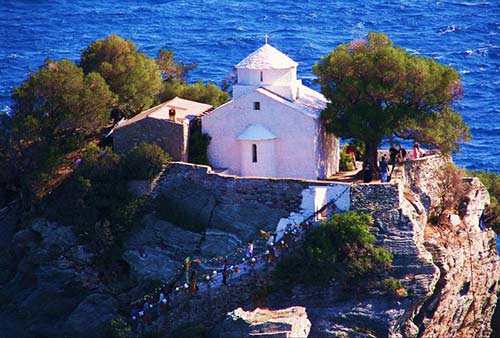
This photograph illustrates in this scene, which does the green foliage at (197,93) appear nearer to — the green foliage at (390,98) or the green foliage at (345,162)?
the green foliage at (345,162)

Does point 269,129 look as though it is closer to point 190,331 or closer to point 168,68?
point 190,331

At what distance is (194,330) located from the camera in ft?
221

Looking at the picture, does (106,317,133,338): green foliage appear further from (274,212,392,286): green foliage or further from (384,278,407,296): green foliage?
(384,278,407,296): green foliage

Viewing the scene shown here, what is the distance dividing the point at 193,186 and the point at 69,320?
380 inches

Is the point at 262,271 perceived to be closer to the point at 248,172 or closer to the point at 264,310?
the point at 264,310

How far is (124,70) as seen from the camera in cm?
8069

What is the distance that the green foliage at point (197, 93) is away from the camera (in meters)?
83.0

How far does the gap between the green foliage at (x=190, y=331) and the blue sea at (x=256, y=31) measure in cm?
4565

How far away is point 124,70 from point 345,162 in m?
14.4

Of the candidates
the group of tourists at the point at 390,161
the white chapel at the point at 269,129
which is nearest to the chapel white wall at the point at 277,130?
the white chapel at the point at 269,129

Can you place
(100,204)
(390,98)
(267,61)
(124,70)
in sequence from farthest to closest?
(124,70), (267,61), (100,204), (390,98)

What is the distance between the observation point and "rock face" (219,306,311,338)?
206ft

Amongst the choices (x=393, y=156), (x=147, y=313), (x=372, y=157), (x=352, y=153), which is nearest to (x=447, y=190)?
(x=393, y=156)

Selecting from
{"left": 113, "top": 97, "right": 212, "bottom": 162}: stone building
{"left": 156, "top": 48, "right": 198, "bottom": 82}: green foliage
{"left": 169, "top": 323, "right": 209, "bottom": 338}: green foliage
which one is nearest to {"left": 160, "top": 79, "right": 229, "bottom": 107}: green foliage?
{"left": 156, "top": 48, "right": 198, "bottom": 82}: green foliage
